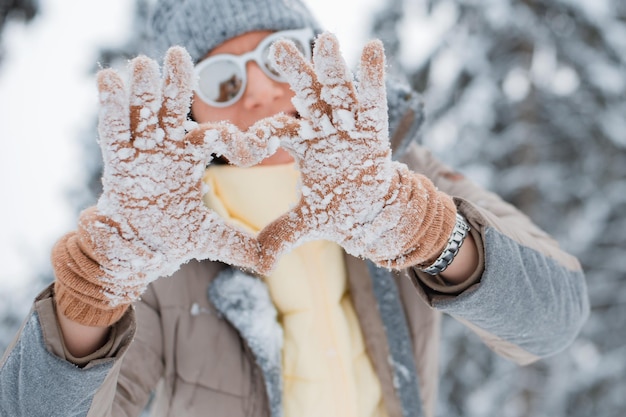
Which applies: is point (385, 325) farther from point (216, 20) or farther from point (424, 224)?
point (216, 20)

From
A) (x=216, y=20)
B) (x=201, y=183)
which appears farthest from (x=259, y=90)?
(x=201, y=183)

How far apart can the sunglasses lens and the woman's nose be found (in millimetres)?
41

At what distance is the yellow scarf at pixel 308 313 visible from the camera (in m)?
1.91

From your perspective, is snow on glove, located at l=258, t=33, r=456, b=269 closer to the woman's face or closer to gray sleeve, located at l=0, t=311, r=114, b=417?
gray sleeve, located at l=0, t=311, r=114, b=417

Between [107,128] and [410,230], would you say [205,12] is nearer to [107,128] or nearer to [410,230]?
[107,128]

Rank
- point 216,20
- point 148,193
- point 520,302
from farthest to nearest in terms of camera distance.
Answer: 1. point 216,20
2. point 520,302
3. point 148,193

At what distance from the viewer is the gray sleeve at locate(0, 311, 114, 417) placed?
1336 millimetres

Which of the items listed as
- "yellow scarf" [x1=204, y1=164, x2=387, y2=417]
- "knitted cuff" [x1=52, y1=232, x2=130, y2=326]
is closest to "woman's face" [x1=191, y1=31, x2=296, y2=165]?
"yellow scarf" [x1=204, y1=164, x2=387, y2=417]

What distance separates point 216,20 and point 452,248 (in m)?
1.38

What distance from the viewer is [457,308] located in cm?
155

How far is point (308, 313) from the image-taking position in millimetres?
1983

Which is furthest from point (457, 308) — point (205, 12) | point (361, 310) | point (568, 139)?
point (568, 139)

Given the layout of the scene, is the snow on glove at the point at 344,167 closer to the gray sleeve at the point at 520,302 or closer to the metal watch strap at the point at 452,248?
the metal watch strap at the point at 452,248

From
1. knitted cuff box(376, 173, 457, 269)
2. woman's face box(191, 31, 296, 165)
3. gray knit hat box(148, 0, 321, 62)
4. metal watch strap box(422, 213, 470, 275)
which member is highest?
gray knit hat box(148, 0, 321, 62)
